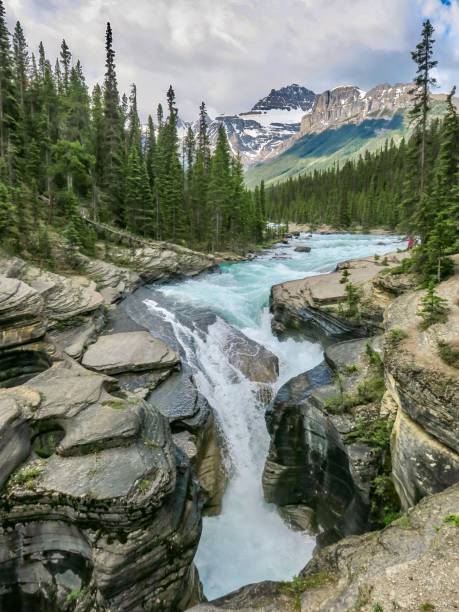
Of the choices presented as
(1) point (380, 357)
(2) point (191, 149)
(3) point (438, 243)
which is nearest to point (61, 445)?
(1) point (380, 357)

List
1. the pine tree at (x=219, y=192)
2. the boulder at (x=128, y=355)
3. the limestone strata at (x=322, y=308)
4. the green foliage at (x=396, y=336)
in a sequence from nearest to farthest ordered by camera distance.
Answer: the green foliage at (x=396, y=336)
the boulder at (x=128, y=355)
the limestone strata at (x=322, y=308)
the pine tree at (x=219, y=192)

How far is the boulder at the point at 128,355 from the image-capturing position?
13031 mm

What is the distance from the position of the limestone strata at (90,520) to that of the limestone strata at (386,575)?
156cm

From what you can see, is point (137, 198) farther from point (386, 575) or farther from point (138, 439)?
point (386, 575)

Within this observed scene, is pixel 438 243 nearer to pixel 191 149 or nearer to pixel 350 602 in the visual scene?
pixel 350 602

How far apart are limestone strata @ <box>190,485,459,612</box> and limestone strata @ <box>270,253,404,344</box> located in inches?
389

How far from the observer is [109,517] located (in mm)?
6348

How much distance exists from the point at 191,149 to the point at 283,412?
5627 cm

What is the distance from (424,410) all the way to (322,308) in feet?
32.1

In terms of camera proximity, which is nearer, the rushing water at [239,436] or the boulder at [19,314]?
the rushing water at [239,436]

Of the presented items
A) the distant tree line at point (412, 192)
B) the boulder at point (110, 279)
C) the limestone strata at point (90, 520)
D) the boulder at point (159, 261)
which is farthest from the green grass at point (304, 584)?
the boulder at point (159, 261)

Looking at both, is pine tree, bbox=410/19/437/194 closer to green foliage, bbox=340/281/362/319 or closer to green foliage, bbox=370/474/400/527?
green foliage, bbox=340/281/362/319

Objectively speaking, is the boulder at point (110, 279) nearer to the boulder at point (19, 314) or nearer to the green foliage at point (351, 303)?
the boulder at point (19, 314)

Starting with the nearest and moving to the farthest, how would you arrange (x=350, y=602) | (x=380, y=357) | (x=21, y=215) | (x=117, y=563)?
(x=350, y=602), (x=117, y=563), (x=380, y=357), (x=21, y=215)
